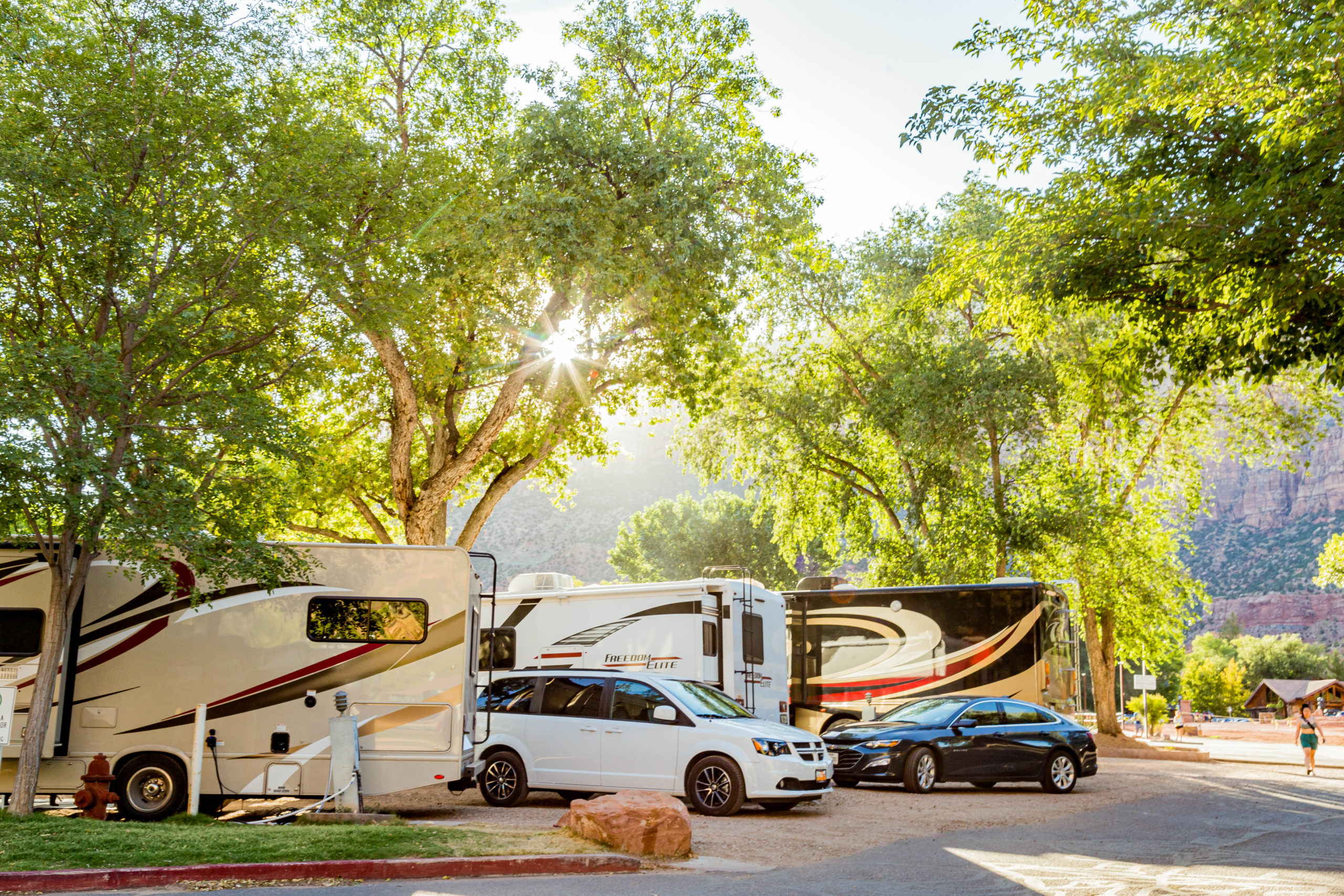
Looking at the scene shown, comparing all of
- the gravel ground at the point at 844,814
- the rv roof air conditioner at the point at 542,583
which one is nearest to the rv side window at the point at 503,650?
the rv roof air conditioner at the point at 542,583

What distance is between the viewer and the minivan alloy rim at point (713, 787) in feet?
41.2

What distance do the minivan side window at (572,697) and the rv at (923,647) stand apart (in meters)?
8.66

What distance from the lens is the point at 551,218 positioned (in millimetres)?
17859

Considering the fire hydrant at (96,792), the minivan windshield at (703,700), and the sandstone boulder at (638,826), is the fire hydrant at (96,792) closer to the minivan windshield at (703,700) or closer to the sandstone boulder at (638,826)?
the sandstone boulder at (638,826)

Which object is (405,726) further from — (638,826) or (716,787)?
(638,826)

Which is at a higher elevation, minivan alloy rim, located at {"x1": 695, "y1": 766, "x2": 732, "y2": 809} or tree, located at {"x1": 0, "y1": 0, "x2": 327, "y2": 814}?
tree, located at {"x1": 0, "y1": 0, "x2": 327, "y2": 814}

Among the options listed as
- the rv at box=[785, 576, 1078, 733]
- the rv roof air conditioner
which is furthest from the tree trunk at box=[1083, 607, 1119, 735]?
the rv roof air conditioner

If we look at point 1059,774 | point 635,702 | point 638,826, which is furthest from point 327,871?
point 1059,774

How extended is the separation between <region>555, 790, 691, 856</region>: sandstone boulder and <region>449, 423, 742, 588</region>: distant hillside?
126834mm

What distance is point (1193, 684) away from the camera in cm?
10194

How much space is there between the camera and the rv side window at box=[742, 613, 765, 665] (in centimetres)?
1690

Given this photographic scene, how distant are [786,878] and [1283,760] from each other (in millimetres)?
27330

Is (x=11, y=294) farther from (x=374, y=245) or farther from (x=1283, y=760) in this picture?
(x=1283, y=760)

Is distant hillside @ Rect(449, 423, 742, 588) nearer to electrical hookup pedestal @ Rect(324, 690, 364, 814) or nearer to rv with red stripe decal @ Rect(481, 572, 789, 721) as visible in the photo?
rv with red stripe decal @ Rect(481, 572, 789, 721)
